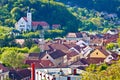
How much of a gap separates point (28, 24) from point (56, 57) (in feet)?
116

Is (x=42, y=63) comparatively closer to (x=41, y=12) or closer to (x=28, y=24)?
(x=28, y=24)

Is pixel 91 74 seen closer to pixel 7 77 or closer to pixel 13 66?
pixel 7 77

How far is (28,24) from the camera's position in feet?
280

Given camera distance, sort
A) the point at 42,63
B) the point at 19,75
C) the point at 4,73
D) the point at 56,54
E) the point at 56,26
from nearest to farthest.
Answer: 1. the point at 4,73
2. the point at 19,75
3. the point at 42,63
4. the point at 56,54
5. the point at 56,26

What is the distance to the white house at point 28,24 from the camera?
8431 centimetres

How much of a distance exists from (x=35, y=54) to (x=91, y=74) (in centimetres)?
2995

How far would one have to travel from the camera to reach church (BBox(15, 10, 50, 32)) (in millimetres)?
84312

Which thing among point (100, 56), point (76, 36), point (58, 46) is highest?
point (100, 56)

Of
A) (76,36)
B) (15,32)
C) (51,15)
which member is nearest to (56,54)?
(15,32)

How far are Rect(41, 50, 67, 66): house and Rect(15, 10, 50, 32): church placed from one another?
103 feet

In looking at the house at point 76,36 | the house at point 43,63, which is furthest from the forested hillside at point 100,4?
the house at point 43,63

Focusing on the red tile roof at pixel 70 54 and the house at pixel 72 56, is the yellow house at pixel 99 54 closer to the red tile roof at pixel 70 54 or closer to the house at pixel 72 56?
the house at pixel 72 56

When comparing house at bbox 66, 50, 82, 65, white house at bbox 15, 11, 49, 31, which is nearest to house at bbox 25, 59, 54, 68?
house at bbox 66, 50, 82, 65

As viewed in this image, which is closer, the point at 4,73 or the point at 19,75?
the point at 4,73
